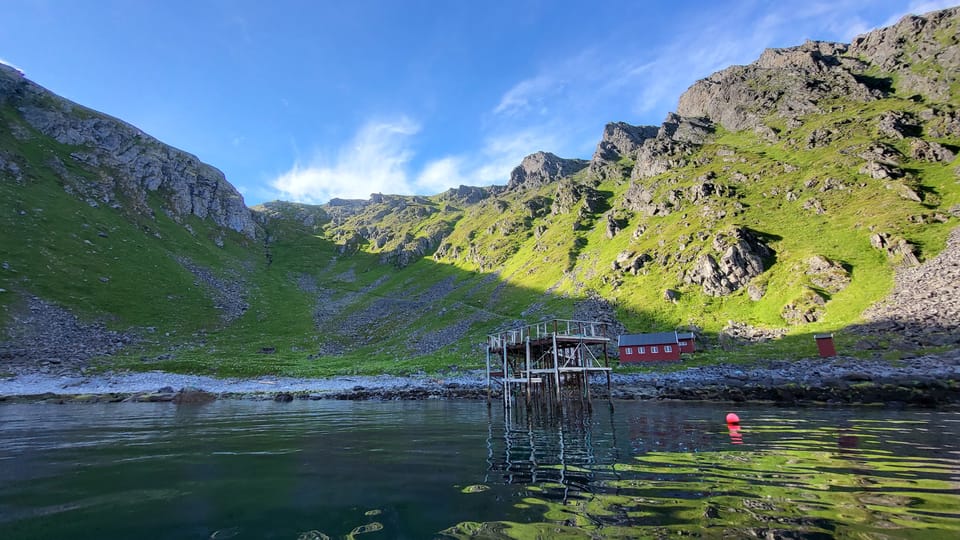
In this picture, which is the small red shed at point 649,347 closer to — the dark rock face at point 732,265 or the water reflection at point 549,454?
the dark rock face at point 732,265

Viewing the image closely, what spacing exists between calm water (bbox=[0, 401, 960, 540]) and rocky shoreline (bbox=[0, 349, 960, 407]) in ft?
41.9

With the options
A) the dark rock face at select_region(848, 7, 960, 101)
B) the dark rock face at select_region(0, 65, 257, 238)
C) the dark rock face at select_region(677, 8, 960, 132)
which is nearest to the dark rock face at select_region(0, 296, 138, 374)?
the dark rock face at select_region(0, 65, 257, 238)

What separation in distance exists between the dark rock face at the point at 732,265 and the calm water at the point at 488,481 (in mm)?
62969

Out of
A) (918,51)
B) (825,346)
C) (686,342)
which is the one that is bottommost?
(825,346)

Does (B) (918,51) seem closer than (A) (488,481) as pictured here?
No

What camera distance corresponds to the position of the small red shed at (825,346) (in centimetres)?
5391

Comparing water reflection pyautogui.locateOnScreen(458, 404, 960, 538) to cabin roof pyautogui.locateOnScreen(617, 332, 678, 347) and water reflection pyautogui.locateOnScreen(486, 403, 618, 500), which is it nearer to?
water reflection pyautogui.locateOnScreen(486, 403, 618, 500)

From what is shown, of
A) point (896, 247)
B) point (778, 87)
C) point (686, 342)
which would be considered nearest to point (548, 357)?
point (686, 342)

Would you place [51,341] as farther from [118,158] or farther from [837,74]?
[837,74]

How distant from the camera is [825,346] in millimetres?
54500

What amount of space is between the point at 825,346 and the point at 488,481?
6189cm

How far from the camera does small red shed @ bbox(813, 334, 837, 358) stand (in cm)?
5391

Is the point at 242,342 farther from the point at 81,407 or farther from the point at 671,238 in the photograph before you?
the point at 671,238

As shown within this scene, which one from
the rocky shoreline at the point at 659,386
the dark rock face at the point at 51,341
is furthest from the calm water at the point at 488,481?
the dark rock face at the point at 51,341
